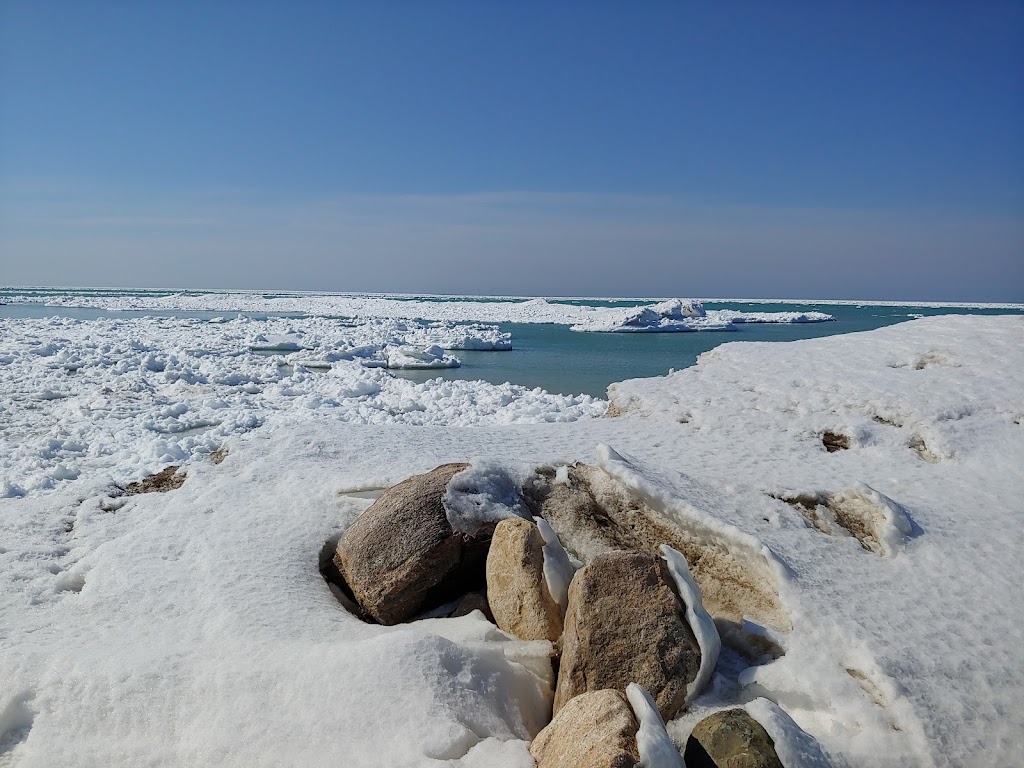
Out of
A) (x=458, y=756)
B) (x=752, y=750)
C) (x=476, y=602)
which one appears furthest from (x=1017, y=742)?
(x=476, y=602)

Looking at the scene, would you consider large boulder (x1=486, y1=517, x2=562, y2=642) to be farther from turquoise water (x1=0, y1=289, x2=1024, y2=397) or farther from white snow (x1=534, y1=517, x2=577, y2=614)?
turquoise water (x1=0, y1=289, x2=1024, y2=397)

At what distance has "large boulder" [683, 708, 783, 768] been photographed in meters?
2.31

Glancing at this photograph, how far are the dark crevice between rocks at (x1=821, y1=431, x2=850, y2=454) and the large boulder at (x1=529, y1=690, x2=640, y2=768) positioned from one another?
313cm


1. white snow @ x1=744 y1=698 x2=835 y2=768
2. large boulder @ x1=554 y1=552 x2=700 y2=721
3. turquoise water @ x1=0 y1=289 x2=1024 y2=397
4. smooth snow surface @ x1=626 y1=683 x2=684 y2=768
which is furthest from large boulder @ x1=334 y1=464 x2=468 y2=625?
turquoise water @ x1=0 y1=289 x2=1024 y2=397

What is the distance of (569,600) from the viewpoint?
3123 millimetres

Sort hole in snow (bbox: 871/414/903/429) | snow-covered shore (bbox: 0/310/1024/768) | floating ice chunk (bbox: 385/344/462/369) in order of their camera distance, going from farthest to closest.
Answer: floating ice chunk (bbox: 385/344/462/369) → hole in snow (bbox: 871/414/903/429) → snow-covered shore (bbox: 0/310/1024/768)

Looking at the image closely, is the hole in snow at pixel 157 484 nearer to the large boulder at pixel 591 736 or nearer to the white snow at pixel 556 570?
the white snow at pixel 556 570

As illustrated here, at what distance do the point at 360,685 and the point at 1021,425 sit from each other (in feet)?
15.1

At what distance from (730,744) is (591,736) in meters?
0.46

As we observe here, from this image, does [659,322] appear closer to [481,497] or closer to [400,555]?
[481,497]

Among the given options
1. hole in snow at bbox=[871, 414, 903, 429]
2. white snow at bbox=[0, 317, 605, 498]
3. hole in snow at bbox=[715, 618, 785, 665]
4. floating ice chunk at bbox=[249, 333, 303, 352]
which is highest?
hole in snow at bbox=[871, 414, 903, 429]

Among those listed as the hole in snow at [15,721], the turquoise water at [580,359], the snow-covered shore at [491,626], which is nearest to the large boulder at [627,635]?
the snow-covered shore at [491,626]

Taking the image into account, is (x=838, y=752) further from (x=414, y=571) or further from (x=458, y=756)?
(x=414, y=571)

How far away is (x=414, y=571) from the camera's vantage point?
3633mm
